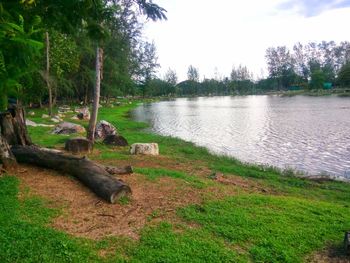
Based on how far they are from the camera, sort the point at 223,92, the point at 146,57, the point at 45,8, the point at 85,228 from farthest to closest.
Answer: the point at 223,92 < the point at 146,57 < the point at 45,8 < the point at 85,228

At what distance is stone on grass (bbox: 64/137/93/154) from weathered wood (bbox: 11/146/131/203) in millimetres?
4159

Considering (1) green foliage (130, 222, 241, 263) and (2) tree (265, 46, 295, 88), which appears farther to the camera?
(2) tree (265, 46, 295, 88)

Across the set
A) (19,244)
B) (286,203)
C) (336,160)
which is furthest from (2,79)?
(336,160)

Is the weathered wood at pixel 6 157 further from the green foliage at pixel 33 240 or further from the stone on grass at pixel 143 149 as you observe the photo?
the stone on grass at pixel 143 149

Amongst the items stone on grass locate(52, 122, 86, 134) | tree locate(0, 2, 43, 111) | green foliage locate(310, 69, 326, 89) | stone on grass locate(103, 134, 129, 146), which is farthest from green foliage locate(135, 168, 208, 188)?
green foliage locate(310, 69, 326, 89)

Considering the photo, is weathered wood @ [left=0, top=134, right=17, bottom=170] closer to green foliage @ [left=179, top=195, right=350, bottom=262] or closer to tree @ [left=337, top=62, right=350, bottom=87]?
green foliage @ [left=179, top=195, right=350, bottom=262]

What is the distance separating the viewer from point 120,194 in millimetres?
7289

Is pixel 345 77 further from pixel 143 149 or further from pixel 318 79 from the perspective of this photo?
pixel 143 149

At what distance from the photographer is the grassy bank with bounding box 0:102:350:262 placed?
17.3ft

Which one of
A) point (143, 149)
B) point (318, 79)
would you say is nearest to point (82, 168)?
point (143, 149)

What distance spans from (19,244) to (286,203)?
553cm

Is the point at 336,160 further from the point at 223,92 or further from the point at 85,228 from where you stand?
the point at 223,92

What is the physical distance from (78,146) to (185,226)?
8.49 meters

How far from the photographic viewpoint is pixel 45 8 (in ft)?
21.6
